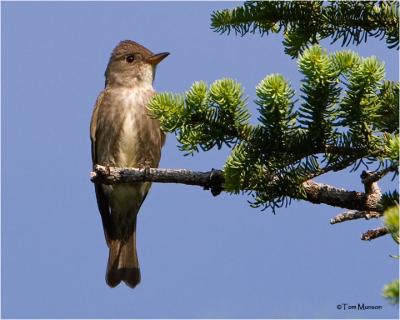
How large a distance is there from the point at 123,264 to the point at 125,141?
1.34 meters

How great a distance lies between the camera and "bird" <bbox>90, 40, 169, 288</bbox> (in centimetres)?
661

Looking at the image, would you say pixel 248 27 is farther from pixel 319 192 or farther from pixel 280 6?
pixel 319 192

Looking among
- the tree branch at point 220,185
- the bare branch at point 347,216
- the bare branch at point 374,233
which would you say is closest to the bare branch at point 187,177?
the tree branch at point 220,185

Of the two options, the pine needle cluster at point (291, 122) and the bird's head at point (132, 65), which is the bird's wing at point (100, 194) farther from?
the pine needle cluster at point (291, 122)

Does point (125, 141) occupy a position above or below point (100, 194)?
above

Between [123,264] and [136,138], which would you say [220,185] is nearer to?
[136,138]

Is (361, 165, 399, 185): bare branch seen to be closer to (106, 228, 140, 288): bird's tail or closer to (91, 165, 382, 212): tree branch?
(91, 165, 382, 212): tree branch

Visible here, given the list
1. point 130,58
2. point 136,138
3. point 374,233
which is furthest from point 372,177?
point 130,58

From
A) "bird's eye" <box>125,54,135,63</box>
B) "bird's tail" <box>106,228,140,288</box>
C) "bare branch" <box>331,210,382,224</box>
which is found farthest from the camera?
"bird's eye" <box>125,54,135,63</box>

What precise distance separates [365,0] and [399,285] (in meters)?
1.60

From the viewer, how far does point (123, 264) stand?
7.10 m

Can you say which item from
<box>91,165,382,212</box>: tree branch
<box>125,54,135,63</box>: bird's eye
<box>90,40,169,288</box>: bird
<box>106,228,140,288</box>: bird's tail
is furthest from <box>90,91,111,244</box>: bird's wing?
<box>91,165,382,212</box>: tree branch

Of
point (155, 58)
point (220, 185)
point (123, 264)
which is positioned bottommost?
point (220, 185)

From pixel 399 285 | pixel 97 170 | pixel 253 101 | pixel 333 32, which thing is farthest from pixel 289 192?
pixel 97 170
